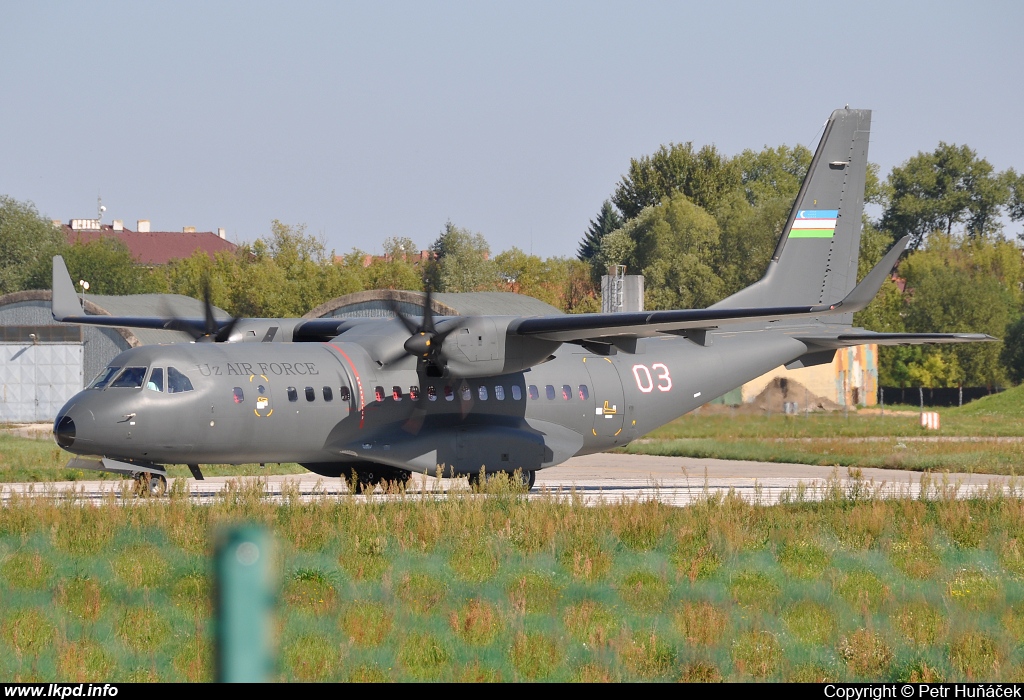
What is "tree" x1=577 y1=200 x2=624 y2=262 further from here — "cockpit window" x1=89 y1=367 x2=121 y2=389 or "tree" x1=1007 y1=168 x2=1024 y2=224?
"cockpit window" x1=89 y1=367 x2=121 y2=389

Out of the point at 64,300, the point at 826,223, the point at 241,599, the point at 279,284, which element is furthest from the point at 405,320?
the point at 279,284

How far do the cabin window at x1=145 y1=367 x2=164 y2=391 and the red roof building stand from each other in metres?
96.4

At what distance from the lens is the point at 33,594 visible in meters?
11.3

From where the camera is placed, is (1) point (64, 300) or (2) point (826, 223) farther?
(2) point (826, 223)

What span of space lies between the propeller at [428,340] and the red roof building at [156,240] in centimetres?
9572

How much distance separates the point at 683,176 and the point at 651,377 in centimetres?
7698

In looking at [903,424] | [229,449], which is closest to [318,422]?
[229,449]

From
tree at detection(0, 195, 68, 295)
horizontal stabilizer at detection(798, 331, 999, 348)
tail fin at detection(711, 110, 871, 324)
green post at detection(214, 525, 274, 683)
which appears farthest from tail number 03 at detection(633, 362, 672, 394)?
tree at detection(0, 195, 68, 295)

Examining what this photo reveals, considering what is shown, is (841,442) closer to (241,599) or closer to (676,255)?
(241,599)

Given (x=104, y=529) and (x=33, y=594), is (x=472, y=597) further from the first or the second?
(x=104, y=529)

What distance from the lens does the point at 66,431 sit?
17.7 meters

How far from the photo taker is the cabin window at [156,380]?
18.4m
